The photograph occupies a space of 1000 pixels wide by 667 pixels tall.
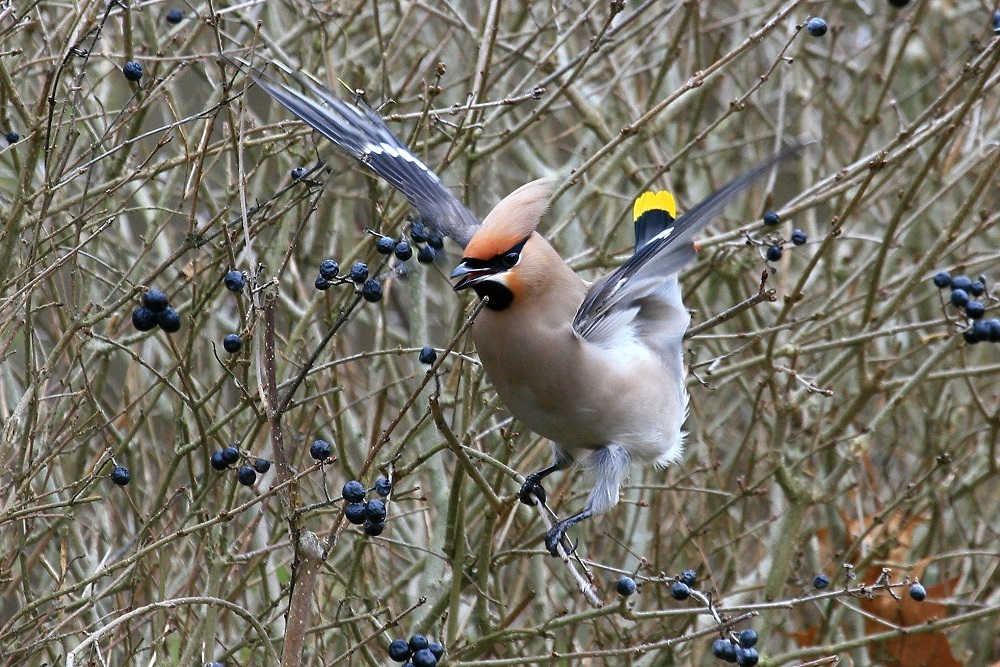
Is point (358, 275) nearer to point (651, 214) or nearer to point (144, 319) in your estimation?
point (144, 319)

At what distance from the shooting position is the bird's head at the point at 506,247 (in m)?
3.33

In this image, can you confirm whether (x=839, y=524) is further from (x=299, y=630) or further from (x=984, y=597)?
(x=299, y=630)

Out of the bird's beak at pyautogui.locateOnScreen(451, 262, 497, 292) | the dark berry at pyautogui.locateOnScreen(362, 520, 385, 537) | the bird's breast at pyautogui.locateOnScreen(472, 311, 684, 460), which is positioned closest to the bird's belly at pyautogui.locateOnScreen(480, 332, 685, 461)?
the bird's breast at pyautogui.locateOnScreen(472, 311, 684, 460)

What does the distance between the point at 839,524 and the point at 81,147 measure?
11.1ft

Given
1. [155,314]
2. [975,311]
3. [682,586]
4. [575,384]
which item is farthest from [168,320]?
[975,311]

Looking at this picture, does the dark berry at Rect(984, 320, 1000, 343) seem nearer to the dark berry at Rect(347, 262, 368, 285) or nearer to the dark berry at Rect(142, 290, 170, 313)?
the dark berry at Rect(347, 262, 368, 285)

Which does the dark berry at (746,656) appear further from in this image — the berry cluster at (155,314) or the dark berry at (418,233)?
the berry cluster at (155,314)

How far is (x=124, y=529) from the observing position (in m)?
4.31

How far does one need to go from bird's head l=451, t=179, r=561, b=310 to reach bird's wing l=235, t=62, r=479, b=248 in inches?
15.8

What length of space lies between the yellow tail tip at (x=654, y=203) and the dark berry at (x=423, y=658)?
68.0 inches

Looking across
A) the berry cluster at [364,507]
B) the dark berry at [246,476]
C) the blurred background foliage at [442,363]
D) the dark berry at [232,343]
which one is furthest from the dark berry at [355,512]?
the dark berry at [232,343]

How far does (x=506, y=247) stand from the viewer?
11.2 ft

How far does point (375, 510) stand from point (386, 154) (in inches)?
56.4

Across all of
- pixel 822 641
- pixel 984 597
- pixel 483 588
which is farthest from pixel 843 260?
pixel 483 588
